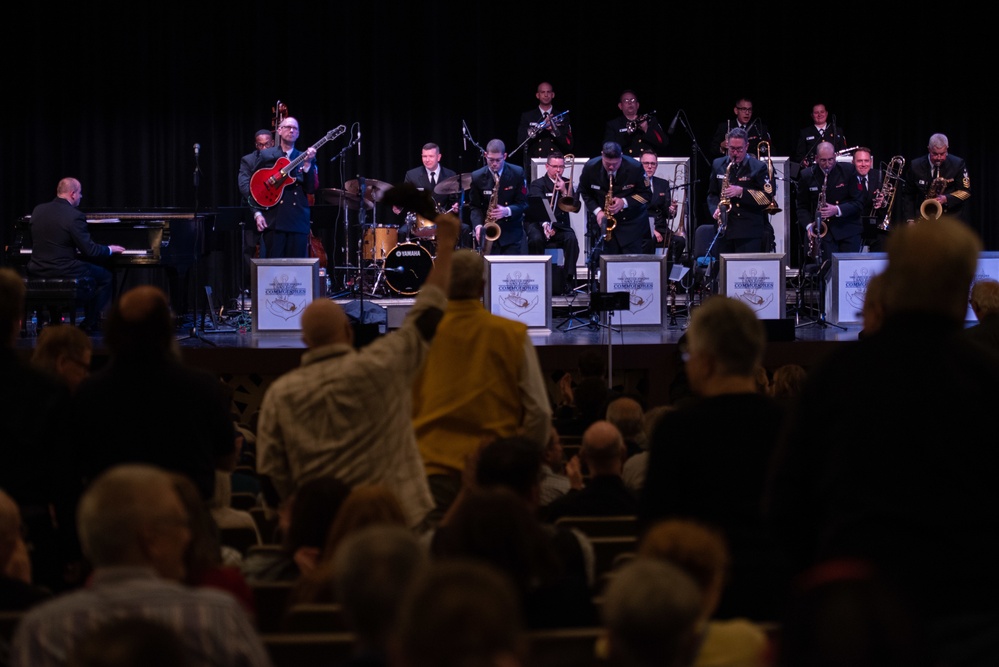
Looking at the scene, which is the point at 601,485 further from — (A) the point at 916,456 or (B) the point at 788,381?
(B) the point at 788,381

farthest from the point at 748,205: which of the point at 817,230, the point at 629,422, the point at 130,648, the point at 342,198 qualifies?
the point at 130,648

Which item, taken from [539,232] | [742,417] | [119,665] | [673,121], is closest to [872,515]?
[742,417]

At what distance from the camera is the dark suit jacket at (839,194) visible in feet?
46.2

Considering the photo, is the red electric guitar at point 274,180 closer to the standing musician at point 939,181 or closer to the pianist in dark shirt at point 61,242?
the pianist in dark shirt at point 61,242

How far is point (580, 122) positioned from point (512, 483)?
1370 centimetres

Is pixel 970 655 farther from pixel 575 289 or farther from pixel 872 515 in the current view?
pixel 575 289

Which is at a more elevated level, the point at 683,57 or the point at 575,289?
the point at 683,57

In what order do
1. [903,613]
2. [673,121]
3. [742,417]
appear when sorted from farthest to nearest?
[673,121]
[742,417]
[903,613]

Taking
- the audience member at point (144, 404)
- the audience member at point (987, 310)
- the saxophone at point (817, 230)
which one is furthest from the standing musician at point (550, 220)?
the audience member at point (144, 404)

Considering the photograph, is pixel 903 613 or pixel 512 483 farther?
pixel 512 483

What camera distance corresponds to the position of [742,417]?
2.99m

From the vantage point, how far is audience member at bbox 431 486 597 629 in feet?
9.53

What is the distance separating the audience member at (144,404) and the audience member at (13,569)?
551mm

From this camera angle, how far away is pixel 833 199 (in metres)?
14.1
